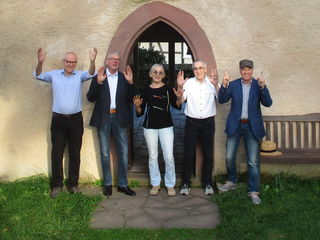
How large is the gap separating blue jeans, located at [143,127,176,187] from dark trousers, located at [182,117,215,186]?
19 centimetres

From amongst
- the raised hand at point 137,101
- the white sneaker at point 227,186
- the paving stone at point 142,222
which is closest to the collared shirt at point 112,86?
the raised hand at point 137,101

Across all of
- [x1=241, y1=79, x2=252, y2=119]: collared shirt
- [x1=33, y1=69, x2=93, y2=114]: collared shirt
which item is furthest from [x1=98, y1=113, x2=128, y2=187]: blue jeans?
[x1=241, y1=79, x2=252, y2=119]: collared shirt

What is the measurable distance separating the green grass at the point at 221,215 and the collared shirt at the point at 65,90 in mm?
1087

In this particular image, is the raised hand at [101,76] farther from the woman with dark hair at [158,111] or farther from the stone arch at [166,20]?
the stone arch at [166,20]

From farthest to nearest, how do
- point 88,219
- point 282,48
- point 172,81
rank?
point 172,81 < point 282,48 < point 88,219

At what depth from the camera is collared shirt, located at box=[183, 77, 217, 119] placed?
519 centimetres

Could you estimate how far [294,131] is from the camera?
5.61 metres

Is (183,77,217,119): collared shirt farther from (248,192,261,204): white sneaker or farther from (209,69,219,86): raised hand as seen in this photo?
(248,192,261,204): white sneaker

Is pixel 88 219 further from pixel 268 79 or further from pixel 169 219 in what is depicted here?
pixel 268 79

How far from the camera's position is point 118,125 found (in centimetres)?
529

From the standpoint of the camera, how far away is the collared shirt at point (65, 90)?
5.18 meters

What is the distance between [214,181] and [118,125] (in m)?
1.50

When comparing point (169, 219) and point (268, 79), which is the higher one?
point (268, 79)

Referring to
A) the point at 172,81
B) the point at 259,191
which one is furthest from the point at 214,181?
the point at 172,81
